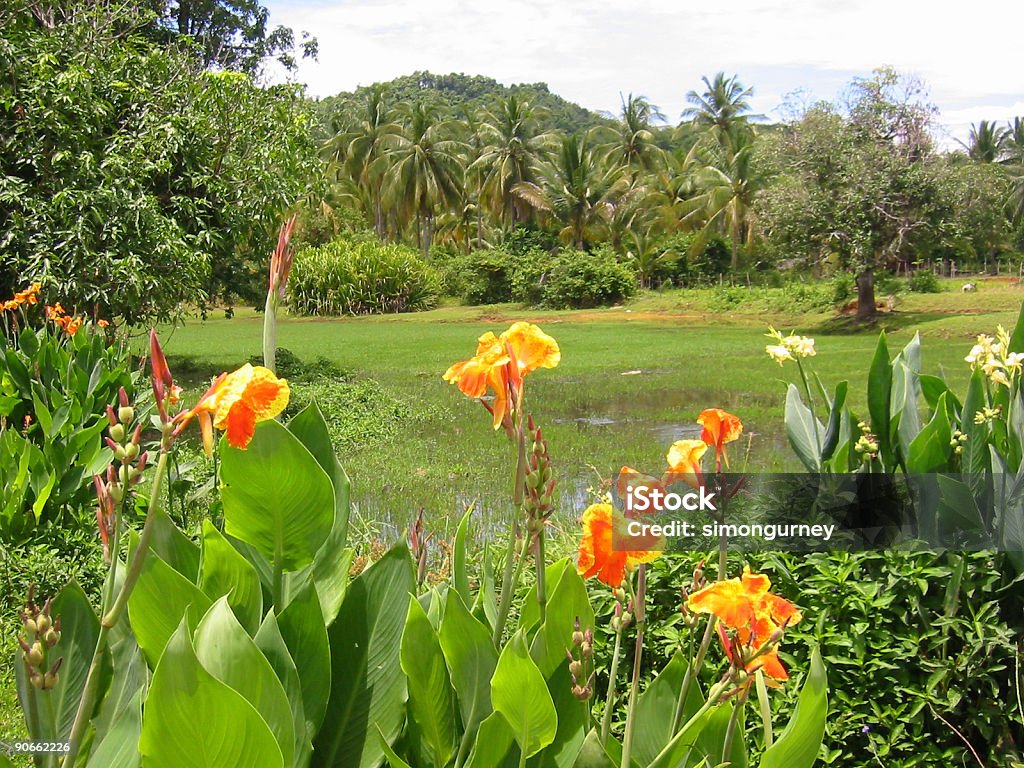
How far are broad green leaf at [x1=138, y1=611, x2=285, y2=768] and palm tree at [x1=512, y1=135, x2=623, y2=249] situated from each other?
2384cm

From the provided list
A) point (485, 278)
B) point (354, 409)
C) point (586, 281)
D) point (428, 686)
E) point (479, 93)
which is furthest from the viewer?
point (479, 93)

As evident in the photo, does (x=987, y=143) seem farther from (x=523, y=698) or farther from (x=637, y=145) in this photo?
(x=523, y=698)

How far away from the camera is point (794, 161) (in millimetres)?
14852

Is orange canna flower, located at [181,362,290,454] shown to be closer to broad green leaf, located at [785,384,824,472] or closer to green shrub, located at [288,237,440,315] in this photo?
broad green leaf, located at [785,384,824,472]

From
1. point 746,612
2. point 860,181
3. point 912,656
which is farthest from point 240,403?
point 860,181

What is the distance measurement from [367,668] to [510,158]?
26116 mm

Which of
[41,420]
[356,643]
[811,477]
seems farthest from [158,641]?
[41,420]

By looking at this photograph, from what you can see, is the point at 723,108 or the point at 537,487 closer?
the point at 537,487

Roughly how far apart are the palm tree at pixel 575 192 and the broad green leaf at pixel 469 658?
928 inches

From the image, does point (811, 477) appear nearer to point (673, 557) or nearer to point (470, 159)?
point (673, 557)

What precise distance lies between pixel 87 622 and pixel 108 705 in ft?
0.31

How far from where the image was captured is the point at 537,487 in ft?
2.69

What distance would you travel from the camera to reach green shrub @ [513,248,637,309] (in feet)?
71.8

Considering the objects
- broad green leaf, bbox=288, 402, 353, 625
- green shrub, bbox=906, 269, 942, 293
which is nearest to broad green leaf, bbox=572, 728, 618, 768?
broad green leaf, bbox=288, 402, 353, 625
